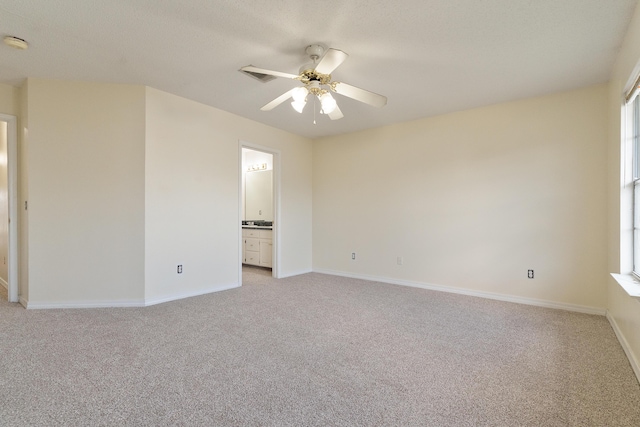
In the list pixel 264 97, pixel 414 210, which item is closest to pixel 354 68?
pixel 264 97

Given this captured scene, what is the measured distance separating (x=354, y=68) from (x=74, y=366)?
3.21m

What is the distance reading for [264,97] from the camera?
12.0 feet

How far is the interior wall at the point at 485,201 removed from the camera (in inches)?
129

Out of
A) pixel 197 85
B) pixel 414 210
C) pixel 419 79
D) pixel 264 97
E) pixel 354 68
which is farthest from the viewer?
pixel 414 210

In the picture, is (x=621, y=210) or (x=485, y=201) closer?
(x=621, y=210)

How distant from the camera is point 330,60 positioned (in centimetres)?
214

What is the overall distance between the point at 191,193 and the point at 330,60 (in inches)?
101

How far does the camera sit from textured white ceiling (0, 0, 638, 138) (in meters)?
2.07

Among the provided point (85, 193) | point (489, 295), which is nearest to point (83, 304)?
point (85, 193)

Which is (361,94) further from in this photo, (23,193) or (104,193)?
(23,193)

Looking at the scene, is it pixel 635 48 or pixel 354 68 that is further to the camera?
pixel 354 68

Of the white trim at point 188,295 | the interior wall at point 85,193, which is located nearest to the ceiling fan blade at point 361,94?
the interior wall at point 85,193

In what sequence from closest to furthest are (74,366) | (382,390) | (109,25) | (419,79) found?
(382,390), (74,366), (109,25), (419,79)

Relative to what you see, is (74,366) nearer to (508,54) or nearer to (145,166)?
(145,166)
